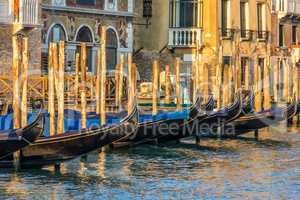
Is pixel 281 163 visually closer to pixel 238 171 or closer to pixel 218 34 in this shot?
pixel 238 171

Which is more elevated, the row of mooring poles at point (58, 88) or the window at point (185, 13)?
the window at point (185, 13)

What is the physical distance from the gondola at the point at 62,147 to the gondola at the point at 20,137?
0.26m

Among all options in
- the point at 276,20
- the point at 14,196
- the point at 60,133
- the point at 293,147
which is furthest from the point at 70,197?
the point at 276,20

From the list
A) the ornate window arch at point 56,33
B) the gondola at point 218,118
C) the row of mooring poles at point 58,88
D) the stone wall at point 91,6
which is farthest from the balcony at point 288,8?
the row of mooring poles at point 58,88

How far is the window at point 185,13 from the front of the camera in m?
25.2

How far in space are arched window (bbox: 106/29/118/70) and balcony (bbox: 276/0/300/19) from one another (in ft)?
22.2

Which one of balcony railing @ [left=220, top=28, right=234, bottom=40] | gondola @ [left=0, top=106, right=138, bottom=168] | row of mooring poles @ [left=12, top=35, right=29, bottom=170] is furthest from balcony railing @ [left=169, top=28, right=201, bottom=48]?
row of mooring poles @ [left=12, top=35, right=29, bottom=170]

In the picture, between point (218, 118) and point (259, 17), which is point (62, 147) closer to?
point (218, 118)

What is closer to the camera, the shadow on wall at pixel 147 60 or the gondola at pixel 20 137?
the gondola at pixel 20 137

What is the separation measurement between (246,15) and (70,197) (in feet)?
51.6

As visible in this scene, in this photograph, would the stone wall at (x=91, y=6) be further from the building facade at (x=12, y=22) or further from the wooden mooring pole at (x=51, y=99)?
the wooden mooring pole at (x=51, y=99)

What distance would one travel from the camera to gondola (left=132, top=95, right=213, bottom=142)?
16.6 metres

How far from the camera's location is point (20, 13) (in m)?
18.9

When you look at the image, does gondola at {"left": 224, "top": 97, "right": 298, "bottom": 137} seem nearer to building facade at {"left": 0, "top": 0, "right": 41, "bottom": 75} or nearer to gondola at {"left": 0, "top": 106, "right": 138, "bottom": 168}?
building facade at {"left": 0, "top": 0, "right": 41, "bottom": 75}
